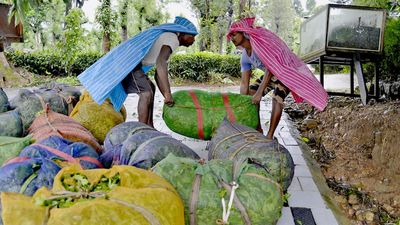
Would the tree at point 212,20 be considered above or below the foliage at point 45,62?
above

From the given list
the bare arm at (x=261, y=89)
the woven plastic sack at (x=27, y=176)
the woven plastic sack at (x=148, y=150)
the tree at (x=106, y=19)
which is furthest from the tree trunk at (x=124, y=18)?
the woven plastic sack at (x=27, y=176)

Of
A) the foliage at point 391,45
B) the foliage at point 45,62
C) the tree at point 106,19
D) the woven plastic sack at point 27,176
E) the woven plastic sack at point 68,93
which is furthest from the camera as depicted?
the tree at point 106,19

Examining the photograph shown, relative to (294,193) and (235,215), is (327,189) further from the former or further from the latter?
(235,215)

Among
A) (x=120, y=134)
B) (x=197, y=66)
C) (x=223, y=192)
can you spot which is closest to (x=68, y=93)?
(x=120, y=134)

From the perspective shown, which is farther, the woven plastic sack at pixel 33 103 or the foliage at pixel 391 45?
the foliage at pixel 391 45

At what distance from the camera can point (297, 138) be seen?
489 cm

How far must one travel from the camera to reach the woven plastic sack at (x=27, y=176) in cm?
190

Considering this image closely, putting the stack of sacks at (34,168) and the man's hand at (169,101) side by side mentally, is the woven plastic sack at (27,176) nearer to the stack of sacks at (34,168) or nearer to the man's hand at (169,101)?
the stack of sacks at (34,168)

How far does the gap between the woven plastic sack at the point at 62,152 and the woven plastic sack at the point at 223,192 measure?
0.50 meters

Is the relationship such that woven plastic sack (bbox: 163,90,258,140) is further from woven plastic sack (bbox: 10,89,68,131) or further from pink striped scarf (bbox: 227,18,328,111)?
woven plastic sack (bbox: 10,89,68,131)

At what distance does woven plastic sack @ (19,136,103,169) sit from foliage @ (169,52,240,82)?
11.4m

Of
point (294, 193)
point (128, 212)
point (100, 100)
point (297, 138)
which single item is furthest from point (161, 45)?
point (128, 212)

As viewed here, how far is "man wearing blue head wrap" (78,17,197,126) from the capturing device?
3.69 m

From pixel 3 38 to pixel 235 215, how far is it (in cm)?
429
